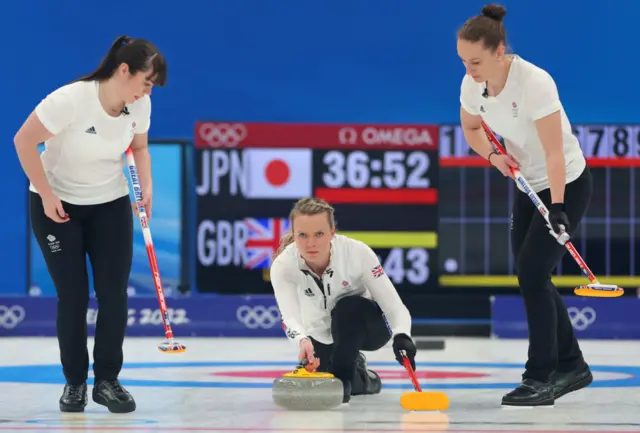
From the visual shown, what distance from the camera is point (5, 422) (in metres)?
3.41

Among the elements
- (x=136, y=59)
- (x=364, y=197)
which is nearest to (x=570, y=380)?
(x=136, y=59)

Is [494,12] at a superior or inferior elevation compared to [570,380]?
superior

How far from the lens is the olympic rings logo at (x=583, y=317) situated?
7.57 m

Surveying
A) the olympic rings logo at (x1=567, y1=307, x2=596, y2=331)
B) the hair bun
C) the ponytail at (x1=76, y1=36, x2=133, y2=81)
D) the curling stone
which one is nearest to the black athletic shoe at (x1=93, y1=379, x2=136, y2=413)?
the curling stone

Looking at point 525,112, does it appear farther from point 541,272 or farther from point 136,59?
point 136,59

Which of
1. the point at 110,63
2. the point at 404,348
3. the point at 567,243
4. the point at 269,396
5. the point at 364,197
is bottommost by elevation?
the point at 269,396

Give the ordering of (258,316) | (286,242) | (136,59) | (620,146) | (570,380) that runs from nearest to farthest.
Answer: (136,59) → (570,380) → (286,242) → (620,146) → (258,316)

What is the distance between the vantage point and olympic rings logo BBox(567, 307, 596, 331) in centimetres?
757

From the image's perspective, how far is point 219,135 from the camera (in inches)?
303

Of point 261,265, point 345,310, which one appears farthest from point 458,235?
point 345,310

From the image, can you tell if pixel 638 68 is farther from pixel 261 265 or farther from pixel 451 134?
pixel 261 265

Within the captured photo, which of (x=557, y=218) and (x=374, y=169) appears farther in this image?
(x=374, y=169)

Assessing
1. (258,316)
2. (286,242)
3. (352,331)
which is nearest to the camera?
(352,331)

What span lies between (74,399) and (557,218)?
1.63 meters
